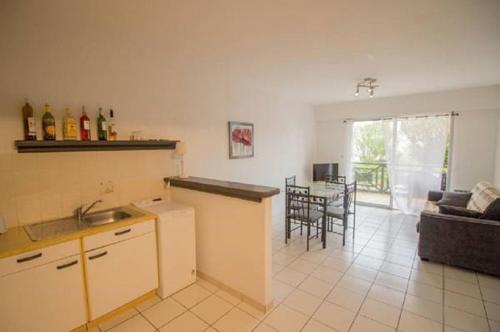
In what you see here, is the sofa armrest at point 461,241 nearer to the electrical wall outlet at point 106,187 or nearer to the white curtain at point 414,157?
the white curtain at point 414,157

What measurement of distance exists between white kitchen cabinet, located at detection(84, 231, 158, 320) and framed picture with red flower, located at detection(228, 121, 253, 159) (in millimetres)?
1852

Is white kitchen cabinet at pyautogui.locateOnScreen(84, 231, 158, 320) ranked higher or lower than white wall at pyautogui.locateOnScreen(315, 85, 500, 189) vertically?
lower

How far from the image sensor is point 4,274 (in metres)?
1.51

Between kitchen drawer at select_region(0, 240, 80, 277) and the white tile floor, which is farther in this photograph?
the white tile floor

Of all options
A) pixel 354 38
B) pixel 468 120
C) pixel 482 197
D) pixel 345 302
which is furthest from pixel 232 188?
pixel 468 120

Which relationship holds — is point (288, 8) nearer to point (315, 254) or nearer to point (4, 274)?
point (4, 274)

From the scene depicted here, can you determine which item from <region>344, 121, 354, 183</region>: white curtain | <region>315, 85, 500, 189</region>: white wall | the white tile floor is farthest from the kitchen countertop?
<region>315, 85, 500, 189</region>: white wall

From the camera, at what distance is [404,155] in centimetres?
495

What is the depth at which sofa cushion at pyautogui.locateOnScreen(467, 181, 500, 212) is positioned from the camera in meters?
3.13

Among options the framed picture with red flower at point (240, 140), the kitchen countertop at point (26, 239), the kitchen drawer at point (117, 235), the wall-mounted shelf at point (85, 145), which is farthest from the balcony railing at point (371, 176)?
the kitchen countertop at point (26, 239)

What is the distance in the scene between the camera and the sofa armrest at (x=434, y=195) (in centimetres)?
438

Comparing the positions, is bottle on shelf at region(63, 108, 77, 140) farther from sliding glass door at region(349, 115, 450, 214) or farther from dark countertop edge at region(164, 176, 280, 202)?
sliding glass door at region(349, 115, 450, 214)

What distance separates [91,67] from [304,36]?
6.69 feet

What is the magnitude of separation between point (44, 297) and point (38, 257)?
0.30 m
